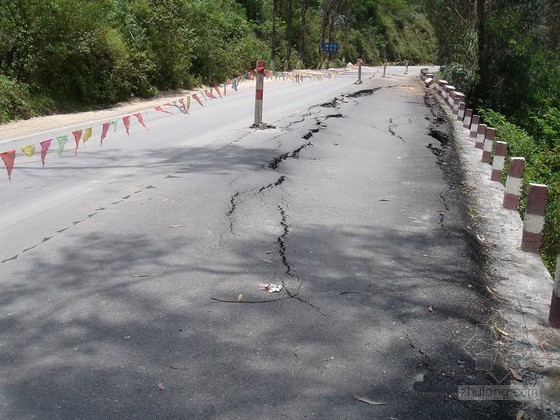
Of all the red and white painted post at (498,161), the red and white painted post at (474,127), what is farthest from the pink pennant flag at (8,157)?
the red and white painted post at (474,127)

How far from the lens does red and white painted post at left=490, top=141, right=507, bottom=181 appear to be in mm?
8797

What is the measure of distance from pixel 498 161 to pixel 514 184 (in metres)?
1.71

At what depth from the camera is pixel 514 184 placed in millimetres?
7402

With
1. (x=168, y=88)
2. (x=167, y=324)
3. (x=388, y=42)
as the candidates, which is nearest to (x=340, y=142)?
(x=167, y=324)

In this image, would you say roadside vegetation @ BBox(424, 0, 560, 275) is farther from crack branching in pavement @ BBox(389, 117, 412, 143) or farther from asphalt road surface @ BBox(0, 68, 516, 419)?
asphalt road surface @ BBox(0, 68, 516, 419)

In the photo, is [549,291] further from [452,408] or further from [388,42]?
[388,42]

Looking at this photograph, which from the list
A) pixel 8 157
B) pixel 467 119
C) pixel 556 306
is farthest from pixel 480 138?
pixel 8 157

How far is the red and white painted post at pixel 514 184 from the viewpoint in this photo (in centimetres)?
717

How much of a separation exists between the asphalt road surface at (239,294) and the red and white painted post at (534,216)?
529mm

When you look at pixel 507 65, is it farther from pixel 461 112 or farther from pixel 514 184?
pixel 514 184

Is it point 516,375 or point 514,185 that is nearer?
point 516,375

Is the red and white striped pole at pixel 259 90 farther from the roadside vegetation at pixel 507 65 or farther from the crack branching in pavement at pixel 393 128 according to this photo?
the roadside vegetation at pixel 507 65

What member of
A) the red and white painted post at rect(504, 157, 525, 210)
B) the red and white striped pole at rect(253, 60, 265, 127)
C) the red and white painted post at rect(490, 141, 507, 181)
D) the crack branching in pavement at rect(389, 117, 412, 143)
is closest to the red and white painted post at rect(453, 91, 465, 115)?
the crack branching in pavement at rect(389, 117, 412, 143)

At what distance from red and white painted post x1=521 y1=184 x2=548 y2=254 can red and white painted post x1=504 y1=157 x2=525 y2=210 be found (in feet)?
4.37
